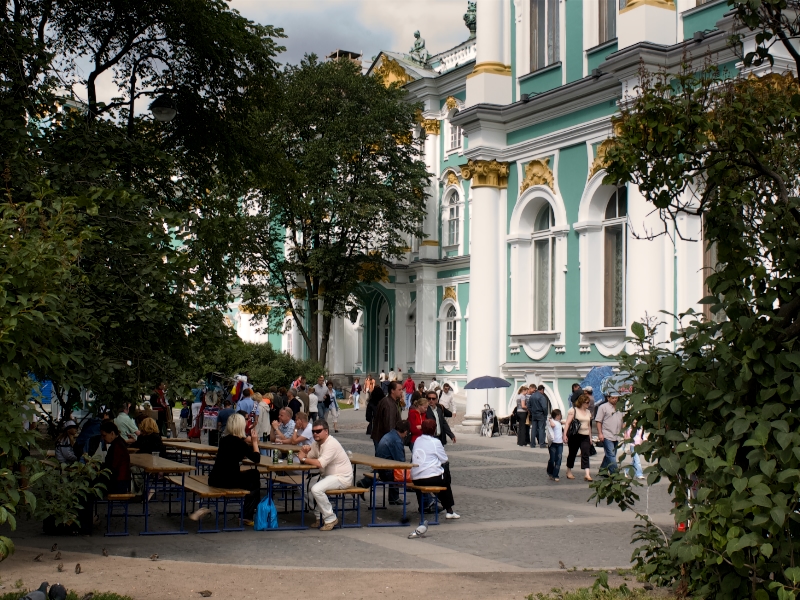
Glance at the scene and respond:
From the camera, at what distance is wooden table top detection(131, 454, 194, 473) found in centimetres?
1299

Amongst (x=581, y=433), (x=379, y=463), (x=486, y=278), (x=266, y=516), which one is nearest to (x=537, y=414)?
(x=486, y=278)

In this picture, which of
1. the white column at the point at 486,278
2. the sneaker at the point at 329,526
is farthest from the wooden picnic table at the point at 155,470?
the white column at the point at 486,278

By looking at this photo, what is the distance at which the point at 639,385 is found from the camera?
6.90 meters

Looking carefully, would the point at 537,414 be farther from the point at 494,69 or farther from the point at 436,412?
the point at 494,69

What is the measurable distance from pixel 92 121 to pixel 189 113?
126 inches

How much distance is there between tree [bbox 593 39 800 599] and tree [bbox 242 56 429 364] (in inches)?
1341

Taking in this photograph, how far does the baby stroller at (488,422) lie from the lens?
29.8 m

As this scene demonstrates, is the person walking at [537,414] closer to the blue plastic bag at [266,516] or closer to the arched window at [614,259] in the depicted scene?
the arched window at [614,259]

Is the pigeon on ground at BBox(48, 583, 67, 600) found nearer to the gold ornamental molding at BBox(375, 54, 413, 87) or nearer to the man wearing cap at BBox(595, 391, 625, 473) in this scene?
the man wearing cap at BBox(595, 391, 625, 473)

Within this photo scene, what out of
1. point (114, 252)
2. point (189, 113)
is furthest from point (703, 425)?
point (189, 113)

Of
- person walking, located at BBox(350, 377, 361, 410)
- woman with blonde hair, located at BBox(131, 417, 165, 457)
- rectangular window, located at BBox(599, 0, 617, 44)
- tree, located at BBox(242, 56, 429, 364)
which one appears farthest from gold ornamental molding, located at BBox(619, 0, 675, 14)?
person walking, located at BBox(350, 377, 361, 410)

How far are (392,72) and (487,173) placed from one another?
1986 cm

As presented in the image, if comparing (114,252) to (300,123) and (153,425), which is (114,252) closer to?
(153,425)

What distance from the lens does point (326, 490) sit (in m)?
13.0
